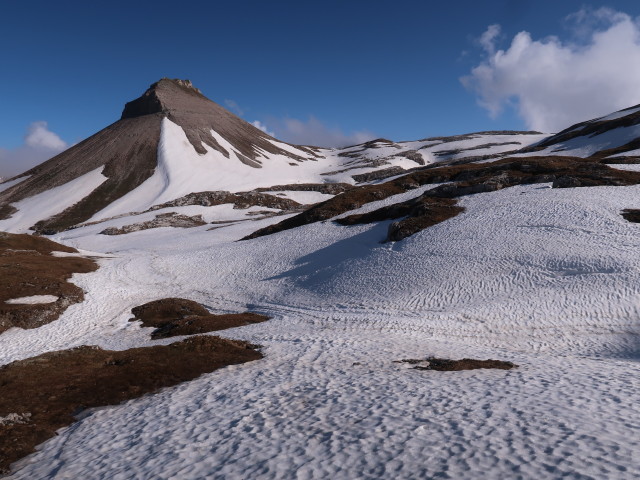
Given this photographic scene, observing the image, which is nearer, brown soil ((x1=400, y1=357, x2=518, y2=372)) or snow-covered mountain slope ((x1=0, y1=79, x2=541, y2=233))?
brown soil ((x1=400, y1=357, x2=518, y2=372))

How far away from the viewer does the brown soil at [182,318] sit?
2785 cm

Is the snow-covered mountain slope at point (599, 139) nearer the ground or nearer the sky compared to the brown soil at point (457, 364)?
nearer the sky

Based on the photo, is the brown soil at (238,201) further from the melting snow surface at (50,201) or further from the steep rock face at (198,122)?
the steep rock face at (198,122)

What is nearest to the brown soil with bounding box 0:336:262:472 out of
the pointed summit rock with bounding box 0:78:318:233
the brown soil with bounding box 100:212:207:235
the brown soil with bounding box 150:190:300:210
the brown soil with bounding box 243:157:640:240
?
the brown soil with bounding box 243:157:640:240

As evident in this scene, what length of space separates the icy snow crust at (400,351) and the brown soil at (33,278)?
4.79 feet

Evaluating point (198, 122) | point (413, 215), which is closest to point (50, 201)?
point (198, 122)

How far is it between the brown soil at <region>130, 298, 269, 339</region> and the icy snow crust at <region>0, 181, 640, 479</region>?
145 cm

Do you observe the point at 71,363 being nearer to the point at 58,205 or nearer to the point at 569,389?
the point at 569,389

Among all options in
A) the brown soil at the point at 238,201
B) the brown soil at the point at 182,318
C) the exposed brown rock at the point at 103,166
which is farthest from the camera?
the exposed brown rock at the point at 103,166

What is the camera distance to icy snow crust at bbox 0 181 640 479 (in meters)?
10.0

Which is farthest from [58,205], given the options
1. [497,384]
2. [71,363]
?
[497,384]

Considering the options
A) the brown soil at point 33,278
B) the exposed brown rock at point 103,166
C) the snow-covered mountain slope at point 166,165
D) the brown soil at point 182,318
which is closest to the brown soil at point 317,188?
the snow-covered mountain slope at point 166,165

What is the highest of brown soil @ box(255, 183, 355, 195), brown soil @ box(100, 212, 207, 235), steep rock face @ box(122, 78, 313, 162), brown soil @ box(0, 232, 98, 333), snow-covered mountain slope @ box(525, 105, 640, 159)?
steep rock face @ box(122, 78, 313, 162)

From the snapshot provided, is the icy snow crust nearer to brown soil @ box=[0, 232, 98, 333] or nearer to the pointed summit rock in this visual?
brown soil @ box=[0, 232, 98, 333]
